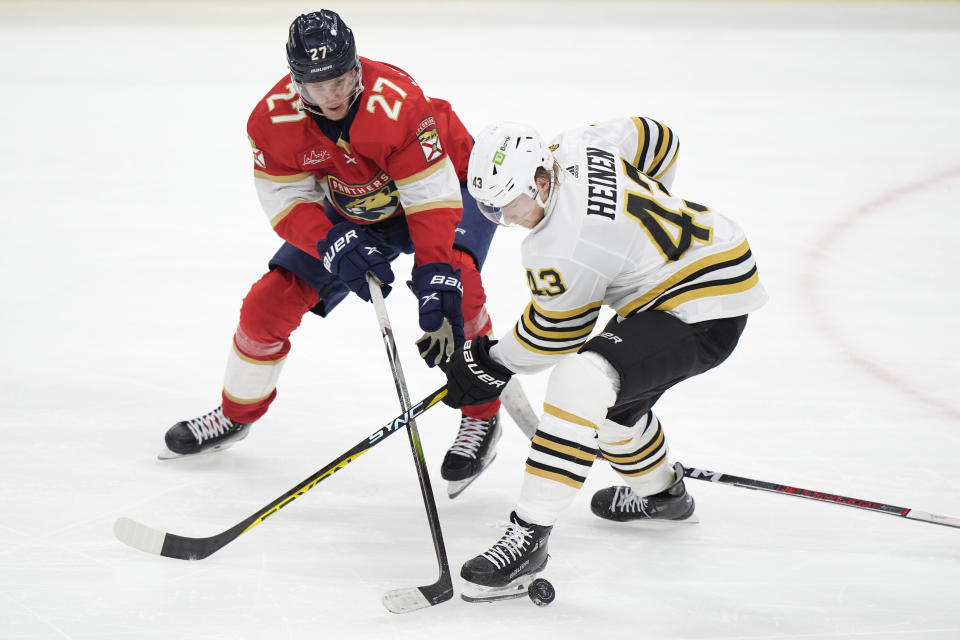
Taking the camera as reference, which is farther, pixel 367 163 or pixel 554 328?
pixel 367 163

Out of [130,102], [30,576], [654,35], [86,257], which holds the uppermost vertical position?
[654,35]

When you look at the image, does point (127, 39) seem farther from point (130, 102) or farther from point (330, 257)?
point (330, 257)

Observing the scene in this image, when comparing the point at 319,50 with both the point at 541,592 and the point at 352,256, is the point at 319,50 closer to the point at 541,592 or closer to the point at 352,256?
the point at 352,256

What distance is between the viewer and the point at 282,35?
669 cm

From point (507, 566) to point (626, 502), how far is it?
543 millimetres

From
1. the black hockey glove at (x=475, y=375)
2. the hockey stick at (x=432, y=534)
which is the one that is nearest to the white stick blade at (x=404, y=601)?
the hockey stick at (x=432, y=534)

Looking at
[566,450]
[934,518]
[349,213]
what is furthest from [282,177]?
[934,518]

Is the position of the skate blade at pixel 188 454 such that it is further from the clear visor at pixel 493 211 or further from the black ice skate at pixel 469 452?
the clear visor at pixel 493 211

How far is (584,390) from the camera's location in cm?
218

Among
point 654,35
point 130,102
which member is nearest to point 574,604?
point 130,102

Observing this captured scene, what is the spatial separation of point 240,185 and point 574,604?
313 centimetres

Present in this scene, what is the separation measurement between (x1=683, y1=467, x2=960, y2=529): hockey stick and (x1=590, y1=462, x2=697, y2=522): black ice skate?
7 cm

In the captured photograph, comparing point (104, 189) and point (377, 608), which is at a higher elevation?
point (104, 189)

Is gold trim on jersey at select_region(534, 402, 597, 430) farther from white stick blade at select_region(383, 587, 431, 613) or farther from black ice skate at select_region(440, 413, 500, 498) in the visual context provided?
black ice skate at select_region(440, 413, 500, 498)
